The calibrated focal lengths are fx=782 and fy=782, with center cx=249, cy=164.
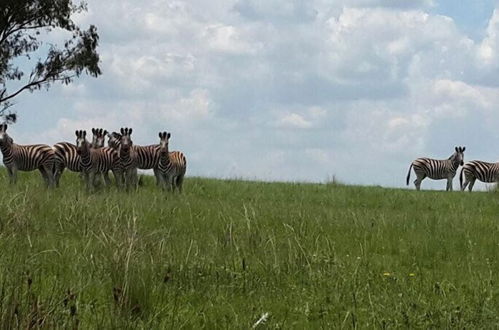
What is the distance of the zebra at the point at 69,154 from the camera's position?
888 inches

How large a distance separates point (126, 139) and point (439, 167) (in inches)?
787

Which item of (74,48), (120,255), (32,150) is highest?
(74,48)

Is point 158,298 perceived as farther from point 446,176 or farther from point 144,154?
point 446,176

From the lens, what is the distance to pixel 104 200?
1472 centimetres

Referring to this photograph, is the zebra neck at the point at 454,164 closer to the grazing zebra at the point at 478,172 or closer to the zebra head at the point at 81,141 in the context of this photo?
the grazing zebra at the point at 478,172

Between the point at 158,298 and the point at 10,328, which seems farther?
the point at 158,298

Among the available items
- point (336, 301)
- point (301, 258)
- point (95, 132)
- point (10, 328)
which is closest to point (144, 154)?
point (95, 132)

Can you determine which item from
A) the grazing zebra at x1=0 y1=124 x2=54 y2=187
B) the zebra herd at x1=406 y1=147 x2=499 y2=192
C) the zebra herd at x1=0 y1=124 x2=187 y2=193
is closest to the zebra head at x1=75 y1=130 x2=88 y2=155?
the zebra herd at x1=0 y1=124 x2=187 y2=193

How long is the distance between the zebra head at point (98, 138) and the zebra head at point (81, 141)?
125 centimetres

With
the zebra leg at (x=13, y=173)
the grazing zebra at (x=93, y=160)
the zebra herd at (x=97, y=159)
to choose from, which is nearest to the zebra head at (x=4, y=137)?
the zebra herd at (x=97, y=159)

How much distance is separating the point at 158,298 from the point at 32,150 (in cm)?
1721

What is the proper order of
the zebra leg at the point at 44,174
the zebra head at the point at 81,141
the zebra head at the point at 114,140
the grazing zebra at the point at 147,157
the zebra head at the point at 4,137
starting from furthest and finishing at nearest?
the zebra head at the point at 114,140 < the grazing zebra at the point at 147,157 < the zebra leg at the point at 44,174 < the zebra head at the point at 4,137 < the zebra head at the point at 81,141

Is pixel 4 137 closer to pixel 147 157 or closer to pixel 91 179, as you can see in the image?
pixel 91 179

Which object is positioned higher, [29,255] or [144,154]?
[144,154]
